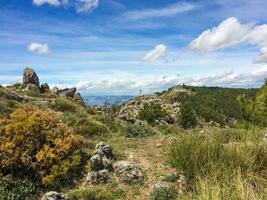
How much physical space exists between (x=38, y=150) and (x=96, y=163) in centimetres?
184

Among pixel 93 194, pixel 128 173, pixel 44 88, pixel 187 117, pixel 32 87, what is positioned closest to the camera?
pixel 93 194

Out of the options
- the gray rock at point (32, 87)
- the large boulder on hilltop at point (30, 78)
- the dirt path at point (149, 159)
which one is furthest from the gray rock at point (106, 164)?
the large boulder on hilltop at point (30, 78)

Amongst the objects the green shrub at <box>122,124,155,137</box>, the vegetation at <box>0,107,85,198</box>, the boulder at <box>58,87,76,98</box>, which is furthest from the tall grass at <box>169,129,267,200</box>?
the boulder at <box>58,87,76,98</box>

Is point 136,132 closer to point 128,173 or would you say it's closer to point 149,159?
point 149,159

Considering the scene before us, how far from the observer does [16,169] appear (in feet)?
37.7

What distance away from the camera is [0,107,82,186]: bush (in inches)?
445

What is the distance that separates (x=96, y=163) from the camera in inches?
468

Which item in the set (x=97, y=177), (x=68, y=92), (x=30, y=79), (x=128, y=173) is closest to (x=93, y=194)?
(x=97, y=177)

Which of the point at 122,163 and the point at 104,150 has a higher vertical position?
the point at 104,150

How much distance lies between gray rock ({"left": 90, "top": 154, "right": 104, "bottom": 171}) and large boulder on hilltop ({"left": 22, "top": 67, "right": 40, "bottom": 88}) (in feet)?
124

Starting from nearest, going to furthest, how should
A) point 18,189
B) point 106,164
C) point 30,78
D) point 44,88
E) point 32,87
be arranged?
1. point 18,189
2. point 106,164
3. point 32,87
4. point 30,78
5. point 44,88

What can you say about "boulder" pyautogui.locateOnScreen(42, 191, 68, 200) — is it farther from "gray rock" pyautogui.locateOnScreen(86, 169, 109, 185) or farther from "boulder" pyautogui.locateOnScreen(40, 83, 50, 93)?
"boulder" pyautogui.locateOnScreen(40, 83, 50, 93)

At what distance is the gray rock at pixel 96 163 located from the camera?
11867 mm

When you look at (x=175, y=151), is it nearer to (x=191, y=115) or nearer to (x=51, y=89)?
(x=191, y=115)
